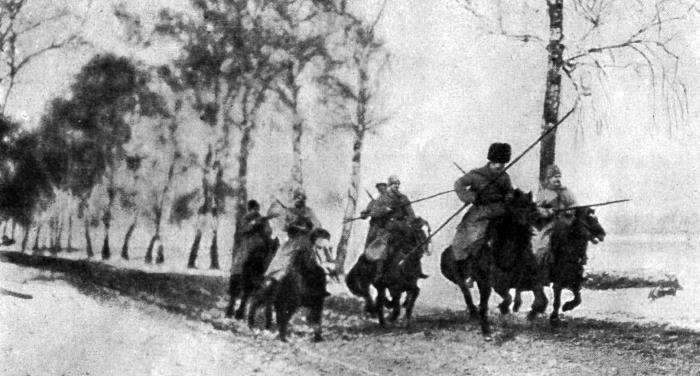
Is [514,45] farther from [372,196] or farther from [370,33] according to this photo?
[372,196]

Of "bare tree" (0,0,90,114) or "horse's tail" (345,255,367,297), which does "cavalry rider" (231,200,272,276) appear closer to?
"horse's tail" (345,255,367,297)

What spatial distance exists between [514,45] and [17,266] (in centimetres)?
482

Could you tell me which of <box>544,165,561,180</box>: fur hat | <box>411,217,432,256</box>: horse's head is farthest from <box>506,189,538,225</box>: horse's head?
<box>411,217,432,256</box>: horse's head

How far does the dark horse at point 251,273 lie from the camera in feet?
25.5

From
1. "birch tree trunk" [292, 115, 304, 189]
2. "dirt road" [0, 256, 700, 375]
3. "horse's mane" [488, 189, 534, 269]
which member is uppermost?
"birch tree trunk" [292, 115, 304, 189]

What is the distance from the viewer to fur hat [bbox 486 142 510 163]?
273 inches

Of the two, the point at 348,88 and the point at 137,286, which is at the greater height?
the point at 348,88

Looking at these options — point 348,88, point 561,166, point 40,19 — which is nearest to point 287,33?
point 348,88

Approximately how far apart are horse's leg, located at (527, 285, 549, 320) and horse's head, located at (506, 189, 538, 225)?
67 centimetres

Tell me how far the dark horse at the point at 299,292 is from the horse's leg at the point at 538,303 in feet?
5.87

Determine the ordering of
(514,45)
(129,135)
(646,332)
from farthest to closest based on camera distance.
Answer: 1. (129,135)
2. (514,45)
3. (646,332)

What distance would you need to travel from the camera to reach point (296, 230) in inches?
297

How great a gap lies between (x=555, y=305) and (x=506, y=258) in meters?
0.68

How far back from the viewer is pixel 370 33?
7.50 metres
